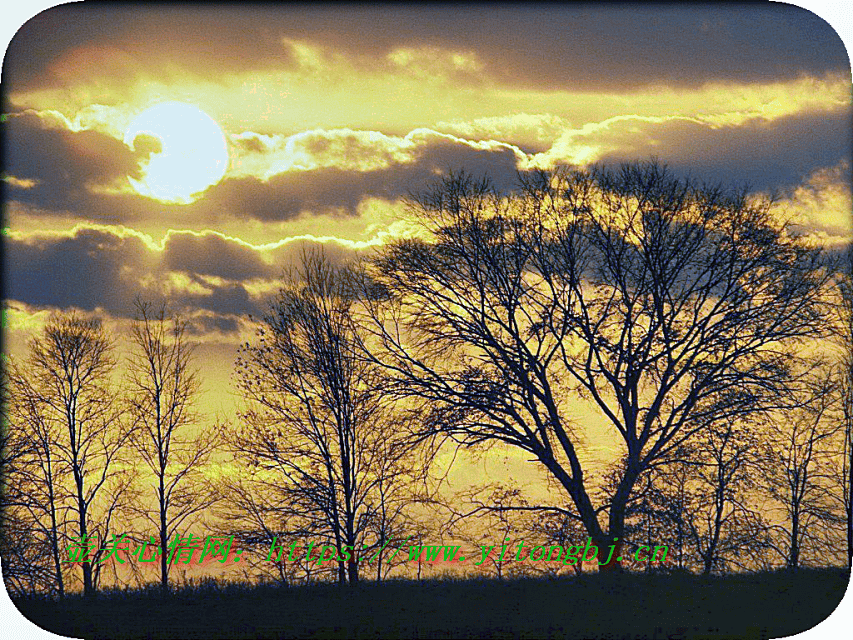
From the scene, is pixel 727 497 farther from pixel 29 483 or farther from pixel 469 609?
pixel 29 483

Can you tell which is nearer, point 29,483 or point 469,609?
point 469,609

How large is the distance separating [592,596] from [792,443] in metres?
8.67

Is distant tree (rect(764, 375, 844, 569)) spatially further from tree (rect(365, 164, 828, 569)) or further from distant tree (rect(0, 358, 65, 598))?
distant tree (rect(0, 358, 65, 598))

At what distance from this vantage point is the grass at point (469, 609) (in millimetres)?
17109

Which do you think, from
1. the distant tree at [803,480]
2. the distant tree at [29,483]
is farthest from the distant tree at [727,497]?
the distant tree at [29,483]

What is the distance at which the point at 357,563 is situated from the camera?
2681 cm

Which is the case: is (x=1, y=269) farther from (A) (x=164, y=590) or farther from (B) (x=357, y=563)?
(B) (x=357, y=563)

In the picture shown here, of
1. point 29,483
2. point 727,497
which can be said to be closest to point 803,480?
point 727,497

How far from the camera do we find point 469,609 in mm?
17844

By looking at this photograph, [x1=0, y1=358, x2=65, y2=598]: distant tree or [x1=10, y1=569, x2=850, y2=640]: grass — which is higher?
[x1=0, y1=358, x2=65, y2=598]: distant tree

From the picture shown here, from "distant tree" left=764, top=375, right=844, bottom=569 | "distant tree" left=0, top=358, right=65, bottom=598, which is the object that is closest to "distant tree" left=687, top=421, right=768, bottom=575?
"distant tree" left=764, top=375, right=844, bottom=569

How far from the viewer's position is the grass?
17.1m

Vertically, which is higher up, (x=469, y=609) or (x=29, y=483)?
(x=29, y=483)

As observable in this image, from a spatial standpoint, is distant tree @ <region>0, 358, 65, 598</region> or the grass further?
distant tree @ <region>0, 358, 65, 598</region>
